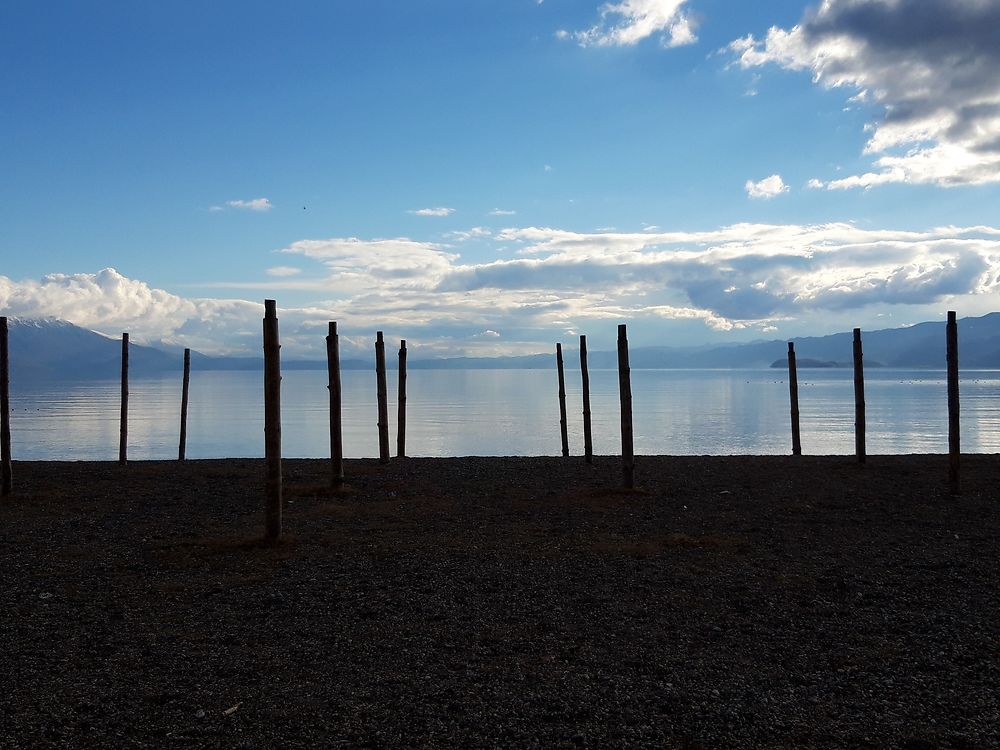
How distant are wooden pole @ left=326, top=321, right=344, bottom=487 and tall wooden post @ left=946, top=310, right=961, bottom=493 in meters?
12.1

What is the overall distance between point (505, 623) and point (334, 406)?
378 inches

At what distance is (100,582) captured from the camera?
10.3 metres

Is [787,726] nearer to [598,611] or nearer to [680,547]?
[598,611]

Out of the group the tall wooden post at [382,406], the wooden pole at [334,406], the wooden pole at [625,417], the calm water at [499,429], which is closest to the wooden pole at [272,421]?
the wooden pole at [334,406]

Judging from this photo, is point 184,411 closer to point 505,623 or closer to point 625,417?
point 625,417

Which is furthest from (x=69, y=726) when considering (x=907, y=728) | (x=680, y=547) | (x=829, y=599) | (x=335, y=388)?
(x=335, y=388)

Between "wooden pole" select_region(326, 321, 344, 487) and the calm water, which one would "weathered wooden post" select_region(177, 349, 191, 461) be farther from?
the calm water

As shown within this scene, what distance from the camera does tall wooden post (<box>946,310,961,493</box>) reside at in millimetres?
16266

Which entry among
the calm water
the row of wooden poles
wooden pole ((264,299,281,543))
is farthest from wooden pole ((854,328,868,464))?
wooden pole ((264,299,281,543))

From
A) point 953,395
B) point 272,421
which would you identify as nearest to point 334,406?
point 272,421

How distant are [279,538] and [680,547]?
5.94 metres

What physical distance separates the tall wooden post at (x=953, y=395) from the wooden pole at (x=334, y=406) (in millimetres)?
12067

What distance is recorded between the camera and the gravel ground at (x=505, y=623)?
600cm

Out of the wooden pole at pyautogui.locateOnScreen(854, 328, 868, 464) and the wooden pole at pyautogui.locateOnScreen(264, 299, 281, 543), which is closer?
the wooden pole at pyautogui.locateOnScreen(264, 299, 281, 543)
